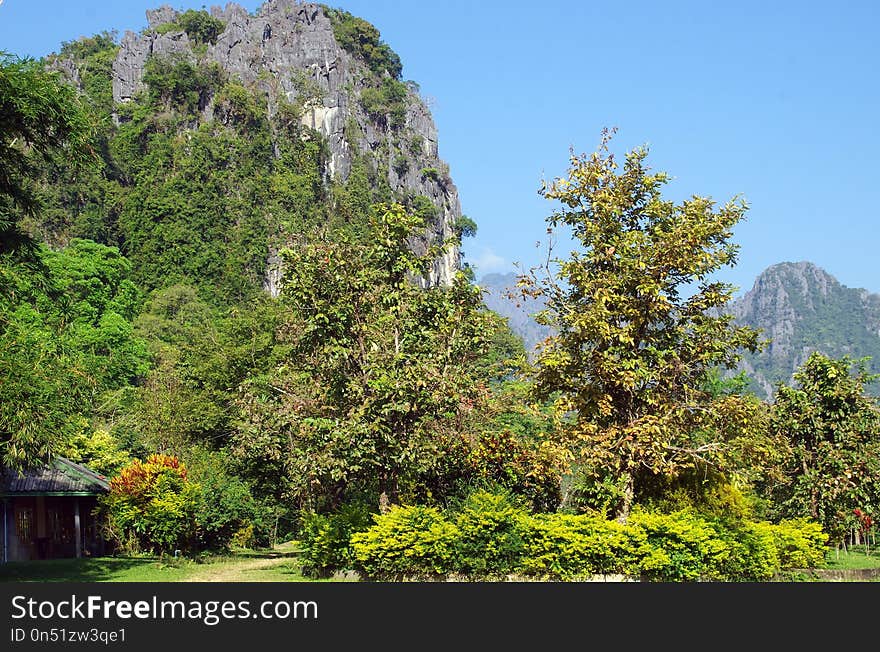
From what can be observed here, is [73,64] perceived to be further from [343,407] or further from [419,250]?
[343,407]

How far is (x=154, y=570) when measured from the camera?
840 inches

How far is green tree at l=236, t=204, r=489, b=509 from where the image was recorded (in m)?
16.4

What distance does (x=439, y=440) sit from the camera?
57.6 feet

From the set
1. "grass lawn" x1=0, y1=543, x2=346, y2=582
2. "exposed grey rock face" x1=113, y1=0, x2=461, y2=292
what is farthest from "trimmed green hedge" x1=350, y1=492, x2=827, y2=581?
"exposed grey rock face" x1=113, y1=0, x2=461, y2=292

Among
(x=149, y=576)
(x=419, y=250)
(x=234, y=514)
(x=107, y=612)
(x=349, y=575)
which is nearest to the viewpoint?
(x=107, y=612)

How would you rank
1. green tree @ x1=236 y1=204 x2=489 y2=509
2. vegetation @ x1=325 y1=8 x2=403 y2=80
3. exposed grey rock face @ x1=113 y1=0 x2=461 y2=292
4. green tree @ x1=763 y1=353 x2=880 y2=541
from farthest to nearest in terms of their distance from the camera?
vegetation @ x1=325 y1=8 x2=403 y2=80 → exposed grey rock face @ x1=113 y1=0 x2=461 y2=292 → green tree @ x1=763 y1=353 x2=880 y2=541 → green tree @ x1=236 y1=204 x2=489 y2=509

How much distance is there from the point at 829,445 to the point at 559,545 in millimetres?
8583

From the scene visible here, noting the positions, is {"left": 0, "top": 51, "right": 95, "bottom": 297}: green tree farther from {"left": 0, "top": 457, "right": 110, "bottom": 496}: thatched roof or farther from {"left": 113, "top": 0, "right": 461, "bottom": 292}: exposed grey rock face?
{"left": 113, "top": 0, "right": 461, "bottom": 292}: exposed grey rock face

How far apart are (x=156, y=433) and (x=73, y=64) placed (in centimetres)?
8681

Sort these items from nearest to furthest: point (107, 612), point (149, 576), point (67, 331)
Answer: point (107, 612), point (149, 576), point (67, 331)

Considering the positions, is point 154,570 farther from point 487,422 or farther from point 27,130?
point 27,130

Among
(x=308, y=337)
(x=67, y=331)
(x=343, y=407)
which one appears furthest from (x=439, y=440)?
(x=67, y=331)

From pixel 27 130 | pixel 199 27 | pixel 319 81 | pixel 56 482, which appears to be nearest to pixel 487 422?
pixel 27 130

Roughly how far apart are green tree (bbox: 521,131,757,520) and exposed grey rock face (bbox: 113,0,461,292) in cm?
8024
